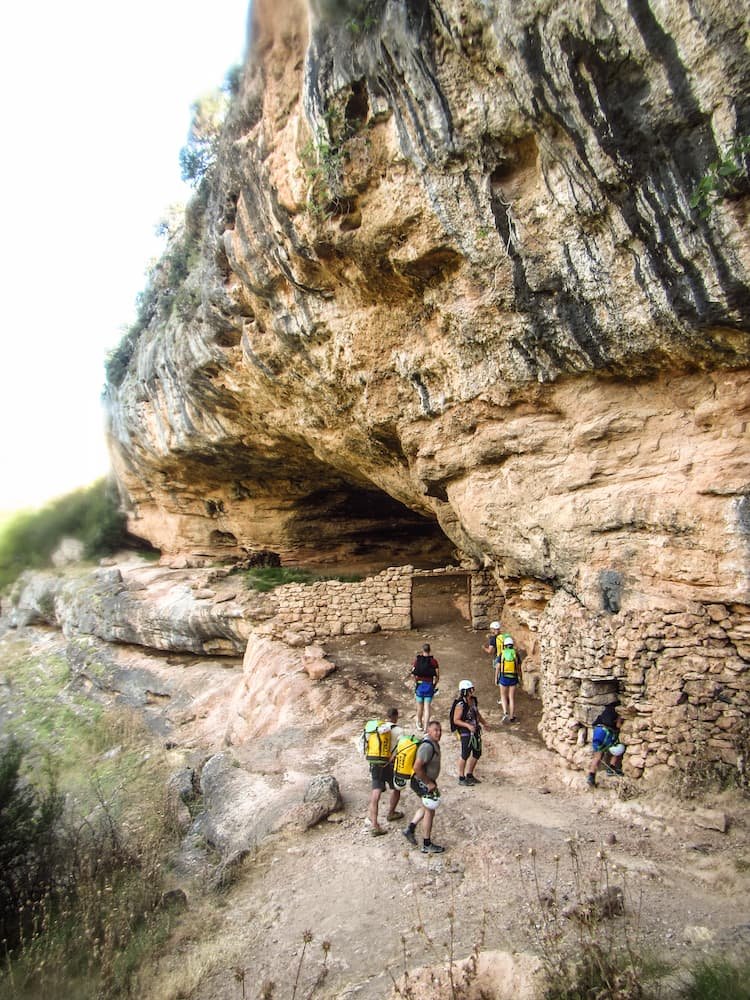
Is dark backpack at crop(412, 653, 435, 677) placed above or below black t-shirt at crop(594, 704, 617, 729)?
above

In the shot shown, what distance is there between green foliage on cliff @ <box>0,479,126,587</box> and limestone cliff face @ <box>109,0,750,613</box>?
11799 mm

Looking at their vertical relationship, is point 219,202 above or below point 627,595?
above

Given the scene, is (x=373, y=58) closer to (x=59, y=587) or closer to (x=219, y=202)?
(x=219, y=202)

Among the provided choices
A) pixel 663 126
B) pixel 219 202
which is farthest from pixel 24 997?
pixel 219 202

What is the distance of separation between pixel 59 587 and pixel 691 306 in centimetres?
1749

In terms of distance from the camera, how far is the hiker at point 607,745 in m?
5.51

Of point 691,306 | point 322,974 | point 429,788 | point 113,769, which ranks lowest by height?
point 113,769

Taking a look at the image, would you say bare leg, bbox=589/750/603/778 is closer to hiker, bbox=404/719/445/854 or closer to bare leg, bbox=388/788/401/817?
hiker, bbox=404/719/445/854

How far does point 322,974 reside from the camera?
358 cm

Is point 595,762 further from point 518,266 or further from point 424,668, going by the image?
point 518,266

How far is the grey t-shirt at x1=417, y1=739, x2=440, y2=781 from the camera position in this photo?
4.68m

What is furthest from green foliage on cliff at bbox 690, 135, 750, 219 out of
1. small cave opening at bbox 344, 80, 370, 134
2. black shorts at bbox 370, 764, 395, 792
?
black shorts at bbox 370, 764, 395, 792

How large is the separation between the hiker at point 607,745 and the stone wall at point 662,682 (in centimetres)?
8

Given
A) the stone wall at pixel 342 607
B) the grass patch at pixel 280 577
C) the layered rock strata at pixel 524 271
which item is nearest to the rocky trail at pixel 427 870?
the layered rock strata at pixel 524 271
